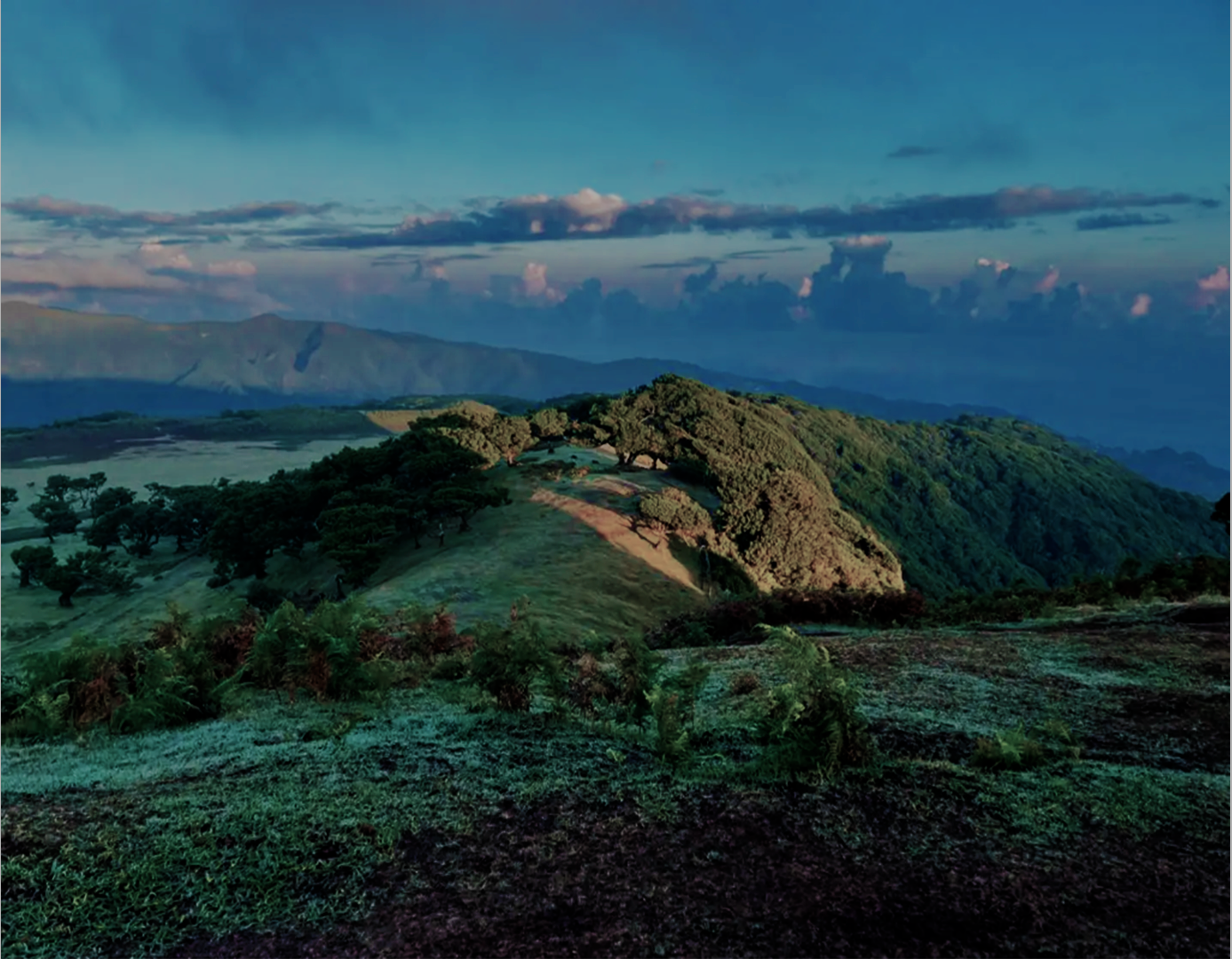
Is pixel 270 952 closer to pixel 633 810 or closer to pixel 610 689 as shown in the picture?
pixel 633 810

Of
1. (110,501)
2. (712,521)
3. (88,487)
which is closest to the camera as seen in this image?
(712,521)

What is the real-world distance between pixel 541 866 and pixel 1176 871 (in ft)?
21.8

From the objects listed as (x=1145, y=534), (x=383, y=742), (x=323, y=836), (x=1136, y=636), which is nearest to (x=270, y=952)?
(x=323, y=836)

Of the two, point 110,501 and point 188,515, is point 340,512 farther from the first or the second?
point 110,501

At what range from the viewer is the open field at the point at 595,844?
706 centimetres

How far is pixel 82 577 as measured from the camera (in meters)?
63.2

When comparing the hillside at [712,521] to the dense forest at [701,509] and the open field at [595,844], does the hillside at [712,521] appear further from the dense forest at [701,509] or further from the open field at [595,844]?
the open field at [595,844]

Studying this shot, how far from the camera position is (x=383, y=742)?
12.1m

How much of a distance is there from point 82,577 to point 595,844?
69.1 m

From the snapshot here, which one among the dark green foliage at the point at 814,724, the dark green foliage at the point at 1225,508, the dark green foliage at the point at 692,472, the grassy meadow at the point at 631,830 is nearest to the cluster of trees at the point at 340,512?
the dark green foliage at the point at 692,472

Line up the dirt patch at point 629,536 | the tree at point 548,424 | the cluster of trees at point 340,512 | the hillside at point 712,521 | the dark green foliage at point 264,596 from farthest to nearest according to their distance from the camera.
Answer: the tree at point 548,424, the dark green foliage at point 264,596, the cluster of trees at point 340,512, the dirt patch at point 629,536, the hillside at point 712,521

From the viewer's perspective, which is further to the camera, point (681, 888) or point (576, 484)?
point (576, 484)

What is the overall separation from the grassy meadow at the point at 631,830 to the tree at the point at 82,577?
188ft

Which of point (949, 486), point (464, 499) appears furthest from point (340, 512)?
point (949, 486)
